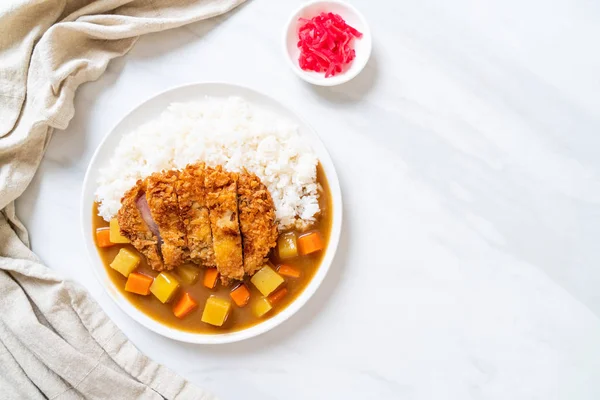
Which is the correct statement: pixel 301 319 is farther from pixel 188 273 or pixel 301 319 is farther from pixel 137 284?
pixel 137 284

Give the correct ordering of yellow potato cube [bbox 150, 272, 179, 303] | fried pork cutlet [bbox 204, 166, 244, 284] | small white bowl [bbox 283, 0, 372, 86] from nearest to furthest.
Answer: fried pork cutlet [bbox 204, 166, 244, 284] < yellow potato cube [bbox 150, 272, 179, 303] < small white bowl [bbox 283, 0, 372, 86]

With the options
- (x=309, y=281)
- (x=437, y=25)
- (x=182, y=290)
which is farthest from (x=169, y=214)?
(x=437, y=25)

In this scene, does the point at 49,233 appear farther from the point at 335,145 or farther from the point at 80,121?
the point at 335,145

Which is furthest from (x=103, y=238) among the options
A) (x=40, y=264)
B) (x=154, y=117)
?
(x=154, y=117)

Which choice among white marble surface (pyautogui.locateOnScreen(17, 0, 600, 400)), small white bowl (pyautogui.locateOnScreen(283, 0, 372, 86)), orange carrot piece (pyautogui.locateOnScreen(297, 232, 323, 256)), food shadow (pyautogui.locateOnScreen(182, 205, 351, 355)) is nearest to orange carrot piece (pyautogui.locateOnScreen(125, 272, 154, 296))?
white marble surface (pyautogui.locateOnScreen(17, 0, 600, 400))

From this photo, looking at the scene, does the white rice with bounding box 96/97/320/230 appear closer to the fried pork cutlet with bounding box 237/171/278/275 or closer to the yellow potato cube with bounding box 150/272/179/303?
the fried pork cutlet with bounding box 237/171/278/275

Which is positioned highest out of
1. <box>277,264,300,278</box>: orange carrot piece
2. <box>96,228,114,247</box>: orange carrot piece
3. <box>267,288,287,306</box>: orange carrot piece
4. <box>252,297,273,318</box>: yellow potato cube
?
<box>96,228,114,247</box>: orange carrot piece
